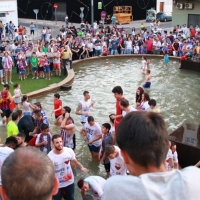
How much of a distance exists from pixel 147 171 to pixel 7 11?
31923 mm

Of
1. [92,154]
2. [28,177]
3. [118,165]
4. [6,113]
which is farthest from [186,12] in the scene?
[28,177]

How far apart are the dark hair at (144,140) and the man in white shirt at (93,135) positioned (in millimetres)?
6498

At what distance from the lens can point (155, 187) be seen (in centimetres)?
217

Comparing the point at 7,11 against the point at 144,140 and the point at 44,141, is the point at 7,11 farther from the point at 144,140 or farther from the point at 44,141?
the point at 144,140

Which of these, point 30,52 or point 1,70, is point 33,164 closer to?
point 1,70

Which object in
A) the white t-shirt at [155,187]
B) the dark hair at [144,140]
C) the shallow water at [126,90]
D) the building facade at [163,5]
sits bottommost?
the shallow water at [126,90]

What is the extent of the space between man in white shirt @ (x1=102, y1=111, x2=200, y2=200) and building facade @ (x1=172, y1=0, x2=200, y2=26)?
32233 millimetres

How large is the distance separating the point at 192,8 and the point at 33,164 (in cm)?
3304

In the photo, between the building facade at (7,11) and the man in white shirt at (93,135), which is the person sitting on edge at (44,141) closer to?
the man in white shirt at (93,135)

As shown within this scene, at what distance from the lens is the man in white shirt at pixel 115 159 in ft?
21.6

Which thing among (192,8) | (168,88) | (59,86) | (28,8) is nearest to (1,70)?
(59,86)

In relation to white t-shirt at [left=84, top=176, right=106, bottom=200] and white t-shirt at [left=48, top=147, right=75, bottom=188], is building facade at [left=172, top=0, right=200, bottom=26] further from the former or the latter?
white t-shirt at [left=84, top=176, right=106, bottom=200]

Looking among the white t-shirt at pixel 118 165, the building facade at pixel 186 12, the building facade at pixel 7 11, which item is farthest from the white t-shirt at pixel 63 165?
the building facade at pixel 186 12

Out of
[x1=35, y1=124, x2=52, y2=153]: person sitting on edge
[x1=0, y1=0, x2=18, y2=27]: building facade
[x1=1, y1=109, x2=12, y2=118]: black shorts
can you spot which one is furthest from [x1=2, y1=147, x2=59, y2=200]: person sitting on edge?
[x1=0, y1=0, x2=18, y2=27]: building facade
